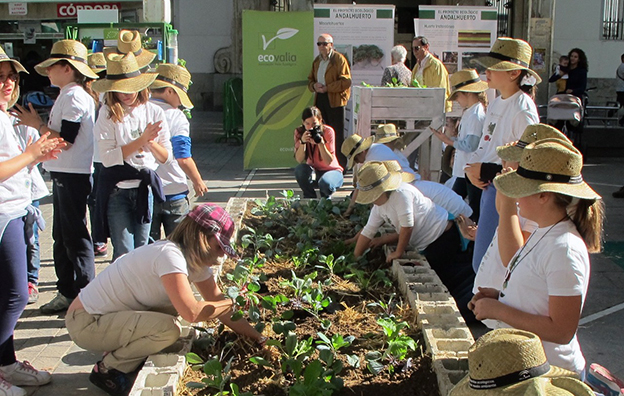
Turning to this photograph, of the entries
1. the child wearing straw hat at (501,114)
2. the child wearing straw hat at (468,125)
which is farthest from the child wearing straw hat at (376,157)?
the child wearing straw hat at (501,114)

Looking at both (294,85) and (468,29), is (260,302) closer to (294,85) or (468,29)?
(294,85)

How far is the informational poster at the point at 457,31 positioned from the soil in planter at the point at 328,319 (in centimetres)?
588

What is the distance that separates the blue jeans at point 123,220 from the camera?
467 cm

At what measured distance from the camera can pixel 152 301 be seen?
3730 mm

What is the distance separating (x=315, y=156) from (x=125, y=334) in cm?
459

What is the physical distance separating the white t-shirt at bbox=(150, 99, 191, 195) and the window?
50.7 ft

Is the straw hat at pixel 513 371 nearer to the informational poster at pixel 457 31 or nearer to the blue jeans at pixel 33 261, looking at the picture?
the blue jeans at pixel 33 261

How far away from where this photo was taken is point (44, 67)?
4949mm

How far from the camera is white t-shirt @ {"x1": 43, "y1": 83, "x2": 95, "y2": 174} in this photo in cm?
478

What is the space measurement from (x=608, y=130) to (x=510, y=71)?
977 centimetres

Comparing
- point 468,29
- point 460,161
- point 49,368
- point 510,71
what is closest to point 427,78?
point 468,29

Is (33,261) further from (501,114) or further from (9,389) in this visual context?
(501,114)

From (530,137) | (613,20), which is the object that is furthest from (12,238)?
(613,20)

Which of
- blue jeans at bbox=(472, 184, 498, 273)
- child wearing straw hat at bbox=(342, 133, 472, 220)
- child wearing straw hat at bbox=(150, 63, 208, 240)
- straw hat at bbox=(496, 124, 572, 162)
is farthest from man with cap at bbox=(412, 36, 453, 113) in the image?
straw hat at bbox=(496, 124, 572, 162)
